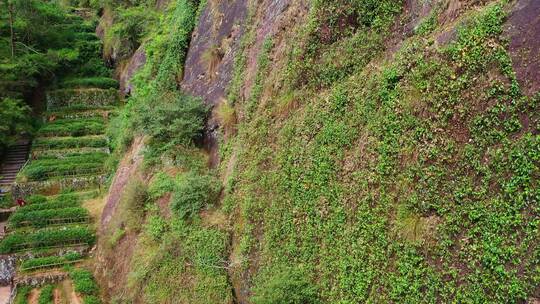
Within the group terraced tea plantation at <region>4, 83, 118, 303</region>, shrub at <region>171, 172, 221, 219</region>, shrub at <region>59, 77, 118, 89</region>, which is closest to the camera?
shrub at <region>171, 172, 221, 219</region>

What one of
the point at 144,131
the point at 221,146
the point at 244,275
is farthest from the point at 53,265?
the point at 244,275

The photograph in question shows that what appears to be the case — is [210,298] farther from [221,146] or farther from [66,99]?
[66,99]

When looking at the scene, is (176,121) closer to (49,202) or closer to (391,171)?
(391,171)

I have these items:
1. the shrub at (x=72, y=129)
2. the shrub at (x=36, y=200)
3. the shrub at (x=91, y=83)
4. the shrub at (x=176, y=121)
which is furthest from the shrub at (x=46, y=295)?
the shrub at (x=91, y=83)

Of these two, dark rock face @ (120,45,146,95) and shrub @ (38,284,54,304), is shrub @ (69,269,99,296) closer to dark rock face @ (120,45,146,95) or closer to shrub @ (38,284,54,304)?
shrub @ (38,284,54,304)

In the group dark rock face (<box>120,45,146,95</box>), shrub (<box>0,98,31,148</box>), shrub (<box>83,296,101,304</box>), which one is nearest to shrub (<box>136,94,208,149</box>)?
shrub (<box>83,296,101,304</box>)

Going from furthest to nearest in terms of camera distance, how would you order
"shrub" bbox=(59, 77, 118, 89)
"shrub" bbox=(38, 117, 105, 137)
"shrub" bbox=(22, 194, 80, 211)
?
"shrub" bbox=(59, 77, 118, 89) → "shrub" bbox=(38, 117, 105, 137) → "shrub" bbox=(22, 194, 80, 211)
